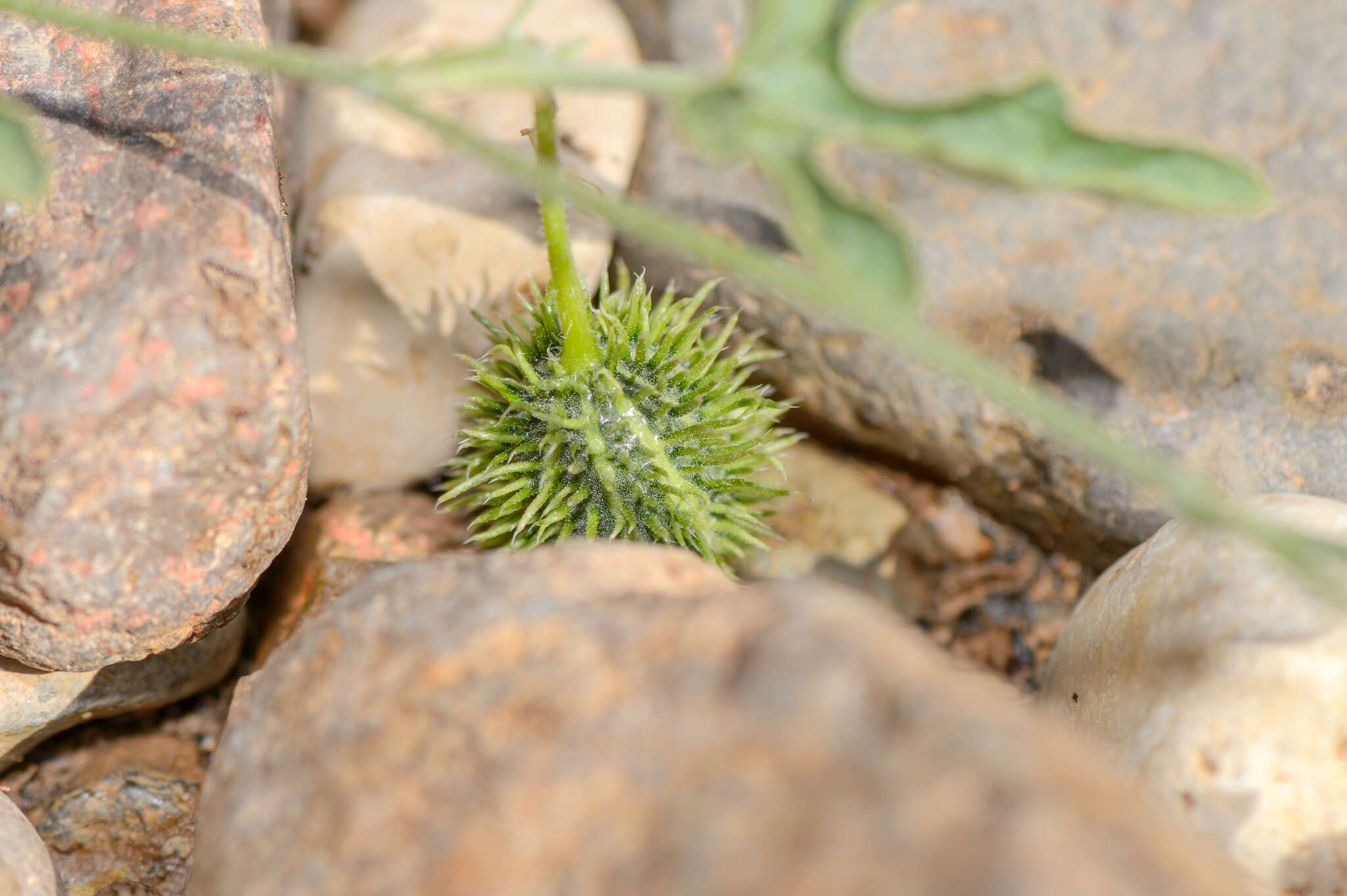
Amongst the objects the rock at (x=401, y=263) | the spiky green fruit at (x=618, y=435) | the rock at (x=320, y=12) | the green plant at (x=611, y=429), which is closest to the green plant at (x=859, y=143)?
the green plant at (x=611, y=429)

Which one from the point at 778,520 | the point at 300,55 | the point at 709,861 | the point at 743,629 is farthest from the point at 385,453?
the point at 709,861

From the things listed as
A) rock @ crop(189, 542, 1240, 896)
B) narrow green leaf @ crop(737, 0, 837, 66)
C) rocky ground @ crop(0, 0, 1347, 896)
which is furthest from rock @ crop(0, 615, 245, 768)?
narrow green leaf @ crop(737, 0, 837, 66)

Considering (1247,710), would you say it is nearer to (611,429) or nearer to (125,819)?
(611,429)

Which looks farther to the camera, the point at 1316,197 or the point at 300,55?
the point at 1316,197

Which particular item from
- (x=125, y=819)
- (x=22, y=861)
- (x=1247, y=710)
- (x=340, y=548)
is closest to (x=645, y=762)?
(x=1247, y=710)

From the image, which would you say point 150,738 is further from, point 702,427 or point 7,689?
point 702,427

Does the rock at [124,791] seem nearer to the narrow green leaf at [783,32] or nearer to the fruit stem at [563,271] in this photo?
the fruit stem at [563,271]
